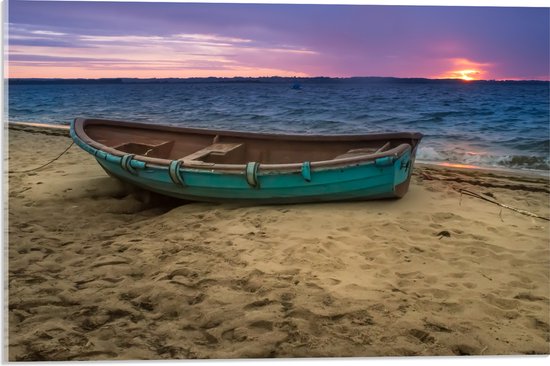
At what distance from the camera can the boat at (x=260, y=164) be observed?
311 centimetres

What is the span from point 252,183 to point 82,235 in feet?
3.86

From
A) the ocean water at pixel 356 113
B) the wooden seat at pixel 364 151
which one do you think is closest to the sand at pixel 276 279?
the wooden seat at pixel 364 151

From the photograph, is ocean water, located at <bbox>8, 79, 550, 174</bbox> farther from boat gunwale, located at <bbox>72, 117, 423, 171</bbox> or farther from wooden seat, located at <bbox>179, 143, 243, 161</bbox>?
wooden seat, located at <bbox>179, 143, 243, 161</bbox>

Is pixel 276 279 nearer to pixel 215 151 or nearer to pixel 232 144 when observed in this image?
pixel 215 151

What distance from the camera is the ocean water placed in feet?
20.6

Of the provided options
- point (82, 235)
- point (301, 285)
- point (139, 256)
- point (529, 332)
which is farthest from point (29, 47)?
point (529, 332)

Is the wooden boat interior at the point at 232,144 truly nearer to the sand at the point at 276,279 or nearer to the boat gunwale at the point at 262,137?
the boat gunwale at the point at 262,137

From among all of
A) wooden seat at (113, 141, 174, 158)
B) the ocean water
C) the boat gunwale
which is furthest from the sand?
the ocean water

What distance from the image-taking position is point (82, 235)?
3.01 metres

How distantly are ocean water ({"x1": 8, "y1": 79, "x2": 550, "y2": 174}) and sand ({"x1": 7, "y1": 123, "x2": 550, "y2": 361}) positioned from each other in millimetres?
2575

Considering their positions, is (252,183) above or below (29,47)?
below

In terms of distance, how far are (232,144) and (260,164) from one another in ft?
3.27

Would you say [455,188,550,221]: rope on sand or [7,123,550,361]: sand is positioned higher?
[455,188,550,221]: rope on sand

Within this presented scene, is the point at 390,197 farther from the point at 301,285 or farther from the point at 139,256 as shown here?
the point at 139,256
